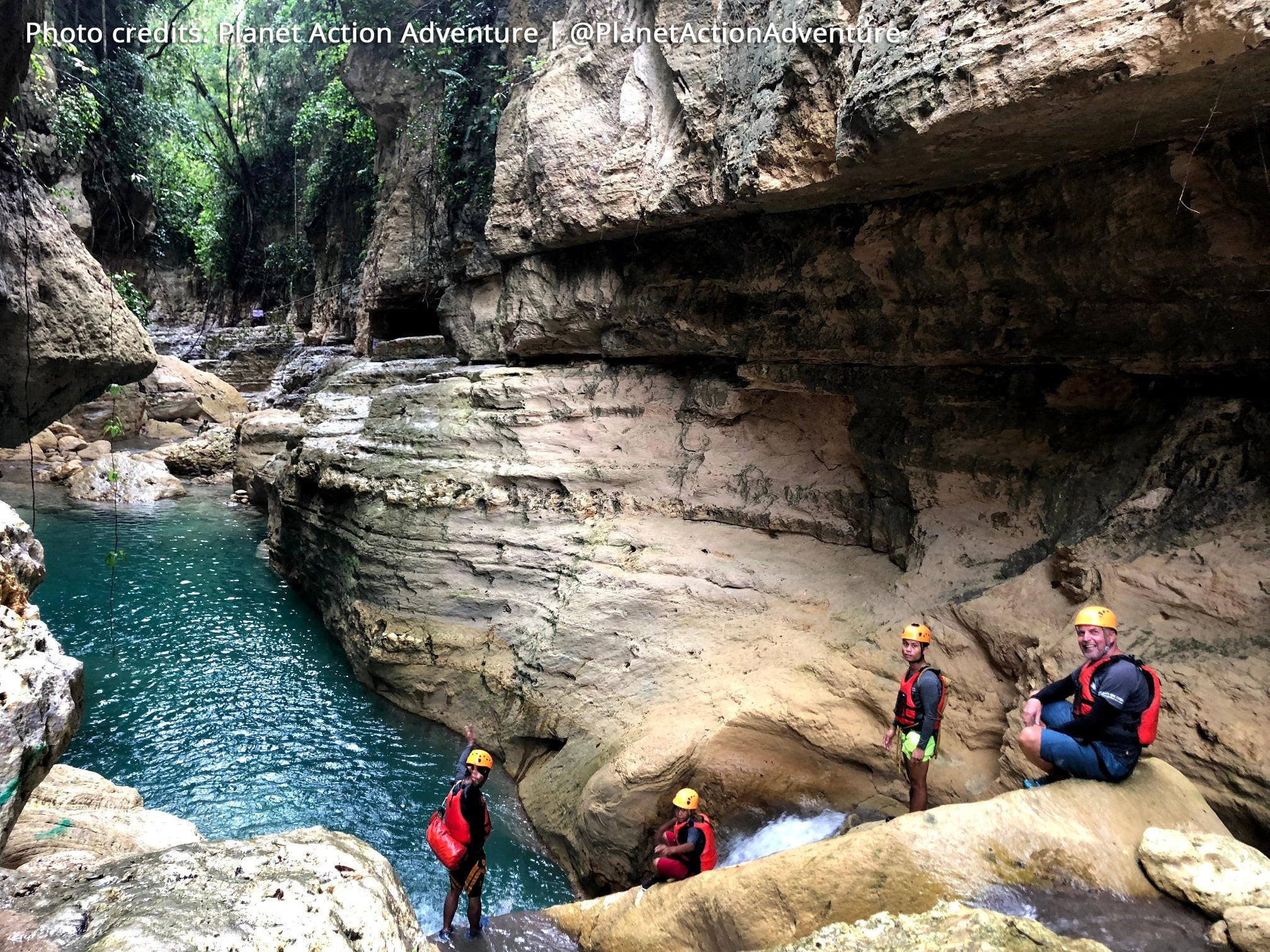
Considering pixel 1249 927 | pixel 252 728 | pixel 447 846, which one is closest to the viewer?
pixel 1249 927

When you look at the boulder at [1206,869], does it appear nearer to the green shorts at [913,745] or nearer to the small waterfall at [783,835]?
the green shorts at [913,745]

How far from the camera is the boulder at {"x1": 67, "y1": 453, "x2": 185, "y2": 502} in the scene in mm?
17250

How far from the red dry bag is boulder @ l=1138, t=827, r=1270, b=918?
4.05 meters

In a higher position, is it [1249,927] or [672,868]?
[1249,927]

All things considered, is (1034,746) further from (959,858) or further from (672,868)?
(672,868)

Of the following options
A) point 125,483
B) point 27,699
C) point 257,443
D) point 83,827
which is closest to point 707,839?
point 27,699

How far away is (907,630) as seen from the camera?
4.84 m

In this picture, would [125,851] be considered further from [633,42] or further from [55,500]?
[55,500]

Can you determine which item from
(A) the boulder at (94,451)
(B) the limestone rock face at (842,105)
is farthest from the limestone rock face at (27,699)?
(A) the boulder at (94,451)

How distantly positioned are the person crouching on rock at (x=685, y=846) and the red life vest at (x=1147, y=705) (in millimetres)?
2425

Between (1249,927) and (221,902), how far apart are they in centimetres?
390

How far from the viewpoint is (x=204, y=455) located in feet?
67.3

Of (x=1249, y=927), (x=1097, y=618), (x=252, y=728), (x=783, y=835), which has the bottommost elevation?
(x=252, y=728)

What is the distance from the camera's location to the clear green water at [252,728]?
248 inches
